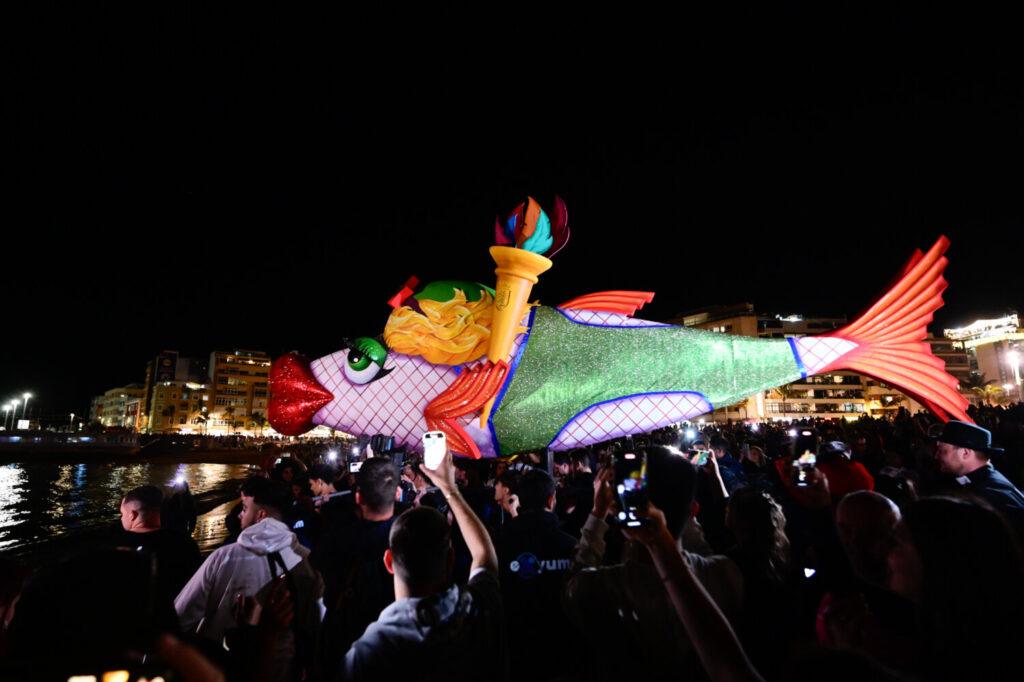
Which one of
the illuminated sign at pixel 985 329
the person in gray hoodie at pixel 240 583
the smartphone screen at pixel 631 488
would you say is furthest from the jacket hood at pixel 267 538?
the illuminated sign at pixel 985 329

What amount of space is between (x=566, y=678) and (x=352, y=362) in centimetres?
576

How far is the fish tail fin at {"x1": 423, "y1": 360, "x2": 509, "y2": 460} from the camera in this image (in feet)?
21.3

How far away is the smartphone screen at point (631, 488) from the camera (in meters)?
1.46

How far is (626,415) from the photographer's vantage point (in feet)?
22.2

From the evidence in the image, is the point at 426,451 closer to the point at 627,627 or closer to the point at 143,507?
the point at 627,627

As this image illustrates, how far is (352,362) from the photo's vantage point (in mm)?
7219

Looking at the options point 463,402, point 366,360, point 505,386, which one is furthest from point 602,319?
point 366,360

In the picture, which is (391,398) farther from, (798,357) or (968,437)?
(968,437)

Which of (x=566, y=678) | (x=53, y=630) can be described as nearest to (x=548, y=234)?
(x=566, y=678)

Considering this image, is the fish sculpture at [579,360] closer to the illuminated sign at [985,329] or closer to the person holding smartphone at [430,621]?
the person holding smartphone at [430,621]

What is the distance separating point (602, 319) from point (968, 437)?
430 cm

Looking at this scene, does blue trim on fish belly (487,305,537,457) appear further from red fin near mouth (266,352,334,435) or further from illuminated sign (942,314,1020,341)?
illuminated sign (942,314,1020,341)

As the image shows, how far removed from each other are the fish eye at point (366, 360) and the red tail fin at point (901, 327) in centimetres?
610

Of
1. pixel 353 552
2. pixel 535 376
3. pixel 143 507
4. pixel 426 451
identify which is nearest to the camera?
pixel 426 451
